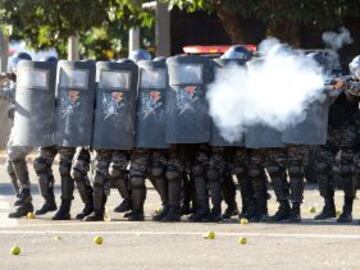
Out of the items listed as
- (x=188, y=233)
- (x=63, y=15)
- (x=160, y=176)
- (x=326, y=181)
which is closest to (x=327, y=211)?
(x=326, y=181)

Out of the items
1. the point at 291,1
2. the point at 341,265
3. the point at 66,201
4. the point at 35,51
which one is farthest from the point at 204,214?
the point at 35,51

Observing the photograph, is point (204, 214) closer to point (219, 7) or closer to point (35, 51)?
point (219, 7)

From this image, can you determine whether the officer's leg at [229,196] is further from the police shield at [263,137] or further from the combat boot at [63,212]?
the combat boot at [63,212]

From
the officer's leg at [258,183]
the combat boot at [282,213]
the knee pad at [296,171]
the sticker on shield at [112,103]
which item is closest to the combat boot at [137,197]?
the sticker on shield at [112,103]

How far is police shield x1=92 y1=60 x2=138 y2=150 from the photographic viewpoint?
603 inches

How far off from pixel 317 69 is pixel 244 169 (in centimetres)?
139

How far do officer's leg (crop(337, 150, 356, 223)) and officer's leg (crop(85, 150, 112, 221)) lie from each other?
251cm

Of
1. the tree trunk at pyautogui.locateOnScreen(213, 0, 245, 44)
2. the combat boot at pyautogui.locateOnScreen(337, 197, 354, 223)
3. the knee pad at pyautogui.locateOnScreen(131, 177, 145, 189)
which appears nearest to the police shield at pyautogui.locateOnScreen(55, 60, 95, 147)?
the knee pad at pyautogui.locateOnScreen(131, 177, 145, 189)

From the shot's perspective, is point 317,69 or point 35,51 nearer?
point 317,69

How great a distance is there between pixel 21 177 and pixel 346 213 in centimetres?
370

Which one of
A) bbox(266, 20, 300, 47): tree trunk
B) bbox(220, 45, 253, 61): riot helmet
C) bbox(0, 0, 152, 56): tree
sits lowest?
bbox(220, 45, 253, 61): riot helmet

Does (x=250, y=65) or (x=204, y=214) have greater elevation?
(x=250, y=65)

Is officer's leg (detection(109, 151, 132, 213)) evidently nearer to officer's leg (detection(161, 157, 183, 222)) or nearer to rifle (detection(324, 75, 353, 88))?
officer's leg (detection(161, 157, 183, 222))

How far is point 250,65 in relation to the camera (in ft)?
49.6
